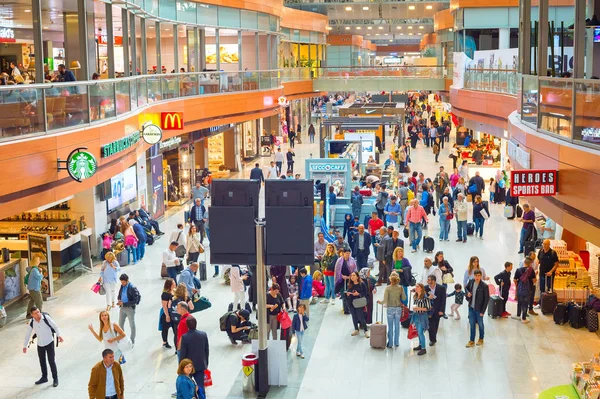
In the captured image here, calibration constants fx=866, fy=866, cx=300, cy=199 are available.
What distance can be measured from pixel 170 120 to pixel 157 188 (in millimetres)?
4222

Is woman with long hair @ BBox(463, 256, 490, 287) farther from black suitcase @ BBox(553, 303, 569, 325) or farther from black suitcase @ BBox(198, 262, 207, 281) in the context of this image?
black suitcase @ BBox(198, 262, 207, 281)

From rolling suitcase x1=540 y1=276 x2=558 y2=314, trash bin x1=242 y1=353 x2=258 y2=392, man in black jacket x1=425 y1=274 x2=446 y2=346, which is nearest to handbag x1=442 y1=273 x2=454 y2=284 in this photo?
rolling suitcase x1=540 y1=276 x2=558 y2=314

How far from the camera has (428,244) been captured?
2367cm

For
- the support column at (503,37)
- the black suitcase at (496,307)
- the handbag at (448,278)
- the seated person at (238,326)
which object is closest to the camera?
the seated person at (238,326)

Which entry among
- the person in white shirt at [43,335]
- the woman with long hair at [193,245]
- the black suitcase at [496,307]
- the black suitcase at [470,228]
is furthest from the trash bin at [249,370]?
the black suitcase at [470,228]

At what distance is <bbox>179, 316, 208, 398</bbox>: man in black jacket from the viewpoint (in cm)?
1249

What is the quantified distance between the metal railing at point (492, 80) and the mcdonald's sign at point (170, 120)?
32.5ft

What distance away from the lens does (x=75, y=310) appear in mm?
18484

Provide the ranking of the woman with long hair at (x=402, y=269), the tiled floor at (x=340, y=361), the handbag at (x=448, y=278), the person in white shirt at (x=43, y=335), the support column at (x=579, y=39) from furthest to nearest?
the woman with long hair at (x=402, y=269) < the handbag at (x=448, y=278) < the tiled floor at (x=340, y=361) < the person in white shirt at (x=43, y=335) < the support column at (x=579, y=39)

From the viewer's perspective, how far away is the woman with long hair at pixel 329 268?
746 inches

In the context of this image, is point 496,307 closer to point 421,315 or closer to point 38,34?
point 421,315

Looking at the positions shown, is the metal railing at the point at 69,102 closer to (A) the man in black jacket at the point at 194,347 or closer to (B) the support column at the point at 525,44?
(A) the man in black jacket at the point at 194,347

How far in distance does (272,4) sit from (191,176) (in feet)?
43.5

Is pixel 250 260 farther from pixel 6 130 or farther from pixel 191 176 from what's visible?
pixel 191 176
